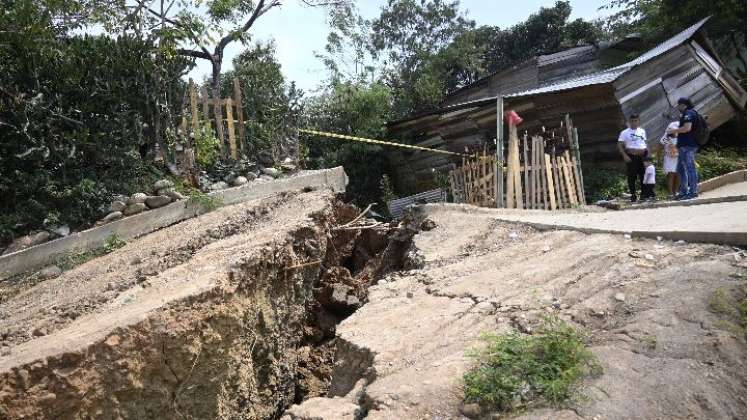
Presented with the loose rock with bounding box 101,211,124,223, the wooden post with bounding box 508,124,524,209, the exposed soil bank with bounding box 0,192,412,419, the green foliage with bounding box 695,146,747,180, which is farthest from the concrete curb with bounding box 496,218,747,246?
the green foliage with bounding box 695,146,747,180

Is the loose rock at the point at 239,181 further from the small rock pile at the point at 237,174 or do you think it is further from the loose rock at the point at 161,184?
the loose rock at the point at 161,184

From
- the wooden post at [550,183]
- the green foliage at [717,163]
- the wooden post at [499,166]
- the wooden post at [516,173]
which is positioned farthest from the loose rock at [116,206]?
the green foliage at [717,163]

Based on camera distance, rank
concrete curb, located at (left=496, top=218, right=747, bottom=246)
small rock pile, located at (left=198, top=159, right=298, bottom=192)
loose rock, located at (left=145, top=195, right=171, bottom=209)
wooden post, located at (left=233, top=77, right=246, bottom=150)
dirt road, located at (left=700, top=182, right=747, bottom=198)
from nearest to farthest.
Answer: concrete curb, located at (left=496, top=218, right=747, bottom=246), loose rock, located at (left=145, top=195, right=171, bottom=209), dirt road, located at (left=700, top=182, right=747, bottom=198), small rock pile, located at (left=198, top=159, right=298, bottom=192), wooden post, located at (left=233, top=77, right=246, bottom=150)

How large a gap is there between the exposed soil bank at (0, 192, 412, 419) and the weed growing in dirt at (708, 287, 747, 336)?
3346 millimetres

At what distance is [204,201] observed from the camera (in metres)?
7.54

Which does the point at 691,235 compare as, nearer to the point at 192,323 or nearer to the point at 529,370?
the point at 529,370

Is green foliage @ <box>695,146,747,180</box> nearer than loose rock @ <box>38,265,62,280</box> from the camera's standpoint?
No

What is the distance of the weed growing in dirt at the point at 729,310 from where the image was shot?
286cm

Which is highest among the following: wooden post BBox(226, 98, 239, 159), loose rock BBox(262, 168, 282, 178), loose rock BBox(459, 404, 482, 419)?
wooden post BBox(226, 98, 239, 159)

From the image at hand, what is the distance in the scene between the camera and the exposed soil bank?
3.42 metres

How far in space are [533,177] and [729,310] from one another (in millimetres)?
6092

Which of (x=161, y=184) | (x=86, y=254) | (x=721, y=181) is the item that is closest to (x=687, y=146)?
(x=721, y=181)

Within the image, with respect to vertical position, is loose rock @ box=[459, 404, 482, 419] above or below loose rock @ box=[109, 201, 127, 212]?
below

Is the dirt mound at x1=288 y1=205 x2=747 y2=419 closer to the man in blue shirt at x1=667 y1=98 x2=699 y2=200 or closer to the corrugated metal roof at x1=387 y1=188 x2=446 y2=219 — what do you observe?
the man in blue shirt at x1=667 y1=98 x2=699 y2=200
